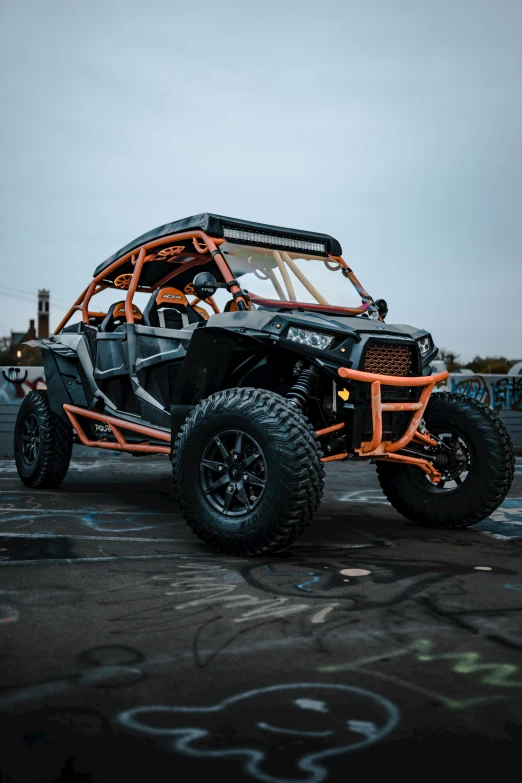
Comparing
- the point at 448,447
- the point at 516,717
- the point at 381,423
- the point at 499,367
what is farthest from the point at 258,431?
the point at 499,367

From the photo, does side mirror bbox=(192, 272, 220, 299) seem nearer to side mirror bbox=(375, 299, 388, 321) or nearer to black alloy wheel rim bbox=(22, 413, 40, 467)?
side mirror bbox=(375, 299, 388, 321)

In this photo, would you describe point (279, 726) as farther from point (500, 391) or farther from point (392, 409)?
point (500, 391)

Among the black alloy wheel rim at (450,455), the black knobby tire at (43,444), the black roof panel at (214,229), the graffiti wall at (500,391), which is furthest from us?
the graffiti wall at (500,391)

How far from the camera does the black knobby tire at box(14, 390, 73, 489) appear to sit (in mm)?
7734

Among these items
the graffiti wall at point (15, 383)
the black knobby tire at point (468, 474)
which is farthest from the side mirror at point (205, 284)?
the graffiti wall at point (15, 383)

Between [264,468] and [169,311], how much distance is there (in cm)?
283

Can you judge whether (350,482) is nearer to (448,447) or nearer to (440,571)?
(448,447)

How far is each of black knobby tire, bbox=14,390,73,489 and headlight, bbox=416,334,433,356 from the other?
385 centimetres

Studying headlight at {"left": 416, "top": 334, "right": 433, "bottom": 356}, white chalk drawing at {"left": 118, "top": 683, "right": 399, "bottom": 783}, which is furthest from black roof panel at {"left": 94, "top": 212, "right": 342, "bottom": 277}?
white chalk drawing at {"left": 118, "top": 683, "right": 399, "bottom": 783}

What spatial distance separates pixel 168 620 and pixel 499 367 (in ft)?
219

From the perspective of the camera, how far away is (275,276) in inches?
232

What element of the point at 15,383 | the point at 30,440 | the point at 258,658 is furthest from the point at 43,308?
the point at 258,658

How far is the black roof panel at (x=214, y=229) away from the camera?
579 cm

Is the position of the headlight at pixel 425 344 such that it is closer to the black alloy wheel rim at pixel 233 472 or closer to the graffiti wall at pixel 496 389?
the black alloy wheel rim at pixel 233 472
